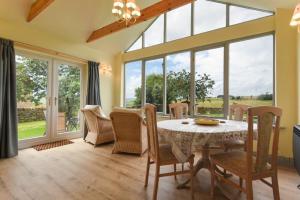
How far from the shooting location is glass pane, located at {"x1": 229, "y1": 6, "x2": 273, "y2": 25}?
11.3 feet

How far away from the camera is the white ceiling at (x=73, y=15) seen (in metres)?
3.26

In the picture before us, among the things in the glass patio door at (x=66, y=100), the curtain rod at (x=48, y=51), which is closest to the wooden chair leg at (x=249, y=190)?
the glass patio door at (x=66, y=100)

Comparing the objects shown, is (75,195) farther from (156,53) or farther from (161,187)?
(156,53)

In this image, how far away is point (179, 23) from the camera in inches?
182

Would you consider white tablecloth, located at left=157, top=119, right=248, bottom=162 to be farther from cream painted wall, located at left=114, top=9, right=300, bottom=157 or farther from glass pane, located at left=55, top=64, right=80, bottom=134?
glass pane, located at left=55, top=64, right=80, bottom=134

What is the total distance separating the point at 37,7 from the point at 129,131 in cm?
284

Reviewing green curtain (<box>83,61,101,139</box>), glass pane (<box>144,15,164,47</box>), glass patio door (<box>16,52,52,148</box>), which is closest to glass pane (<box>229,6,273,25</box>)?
glass pane (<box>144,15,164,47</box>)

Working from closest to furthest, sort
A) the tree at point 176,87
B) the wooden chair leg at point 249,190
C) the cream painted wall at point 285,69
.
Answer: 1. the wooden chair leg at point 249,190
2. the cream painted wall at point 285,69
3. the tree at point 176,87

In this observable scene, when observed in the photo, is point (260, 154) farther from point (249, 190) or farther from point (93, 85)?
point (93, 85)

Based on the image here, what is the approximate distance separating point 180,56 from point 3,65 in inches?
146

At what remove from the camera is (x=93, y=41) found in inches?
192

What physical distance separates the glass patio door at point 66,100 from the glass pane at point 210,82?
3.18 m

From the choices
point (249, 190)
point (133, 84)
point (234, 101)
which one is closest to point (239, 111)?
point (234, 101)

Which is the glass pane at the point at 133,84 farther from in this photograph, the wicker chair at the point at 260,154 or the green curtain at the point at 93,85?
the wicker chair at the point at 260,154
